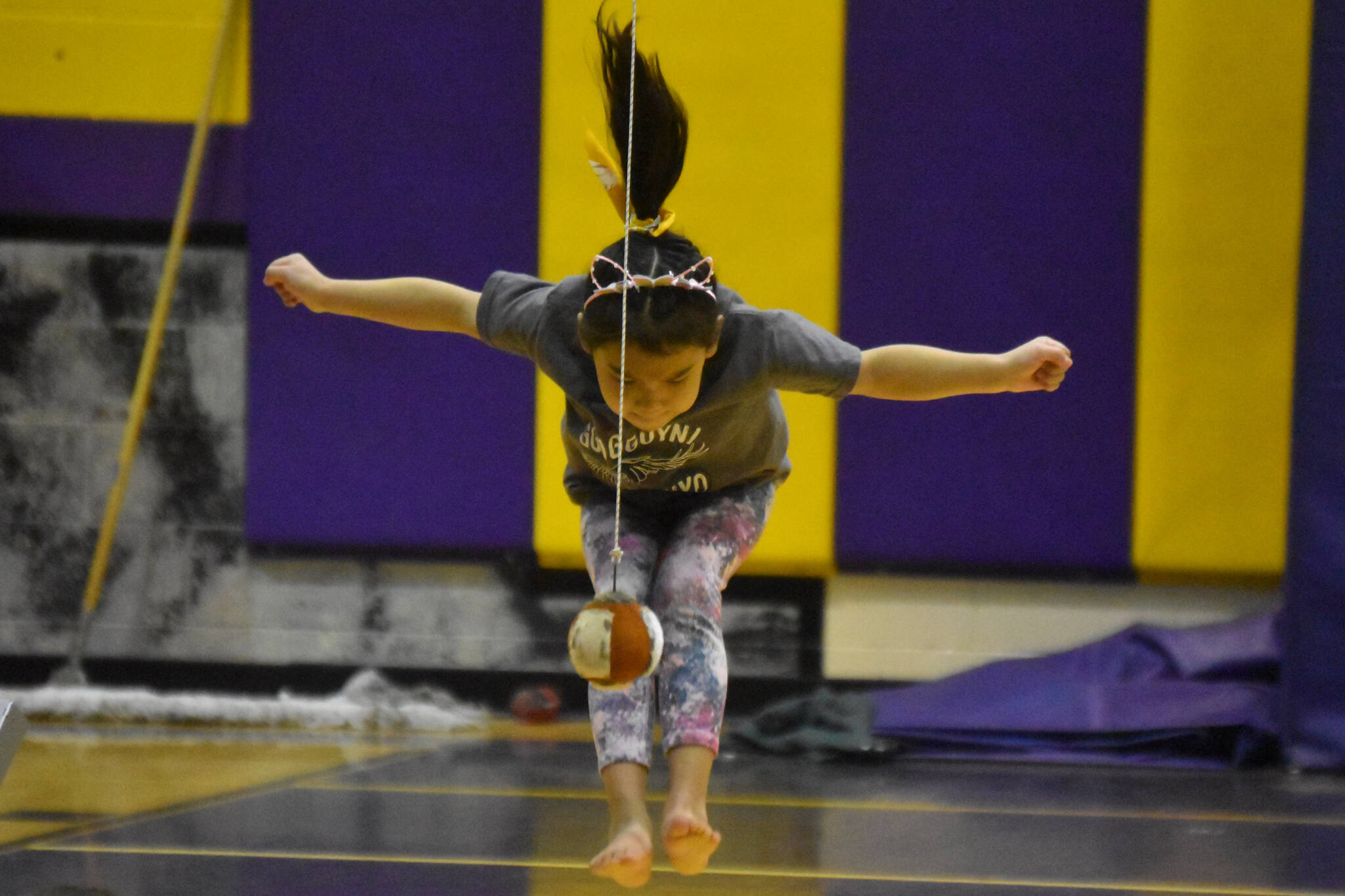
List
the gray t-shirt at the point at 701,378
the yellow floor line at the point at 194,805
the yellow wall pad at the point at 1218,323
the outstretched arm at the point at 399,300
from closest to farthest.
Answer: the gray t-shirt at the point at 701,378 → the outstretched arm at the point at 399,300 → the yellow floor line at the point at 194,805 → the yellow wall pad at the point at 1218,323

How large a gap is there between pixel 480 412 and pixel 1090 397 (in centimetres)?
149

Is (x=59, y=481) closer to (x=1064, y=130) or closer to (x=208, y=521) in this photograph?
(x=208, y=521)

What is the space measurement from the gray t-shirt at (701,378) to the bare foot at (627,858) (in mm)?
459

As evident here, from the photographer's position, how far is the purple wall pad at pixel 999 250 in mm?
3504

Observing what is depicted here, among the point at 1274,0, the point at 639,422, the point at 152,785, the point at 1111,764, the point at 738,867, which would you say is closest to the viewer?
the point at 639,422

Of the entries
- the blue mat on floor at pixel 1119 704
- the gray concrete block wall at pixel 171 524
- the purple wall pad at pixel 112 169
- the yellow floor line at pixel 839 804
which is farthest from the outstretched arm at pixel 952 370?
the purple wall pad at pixel 112 169

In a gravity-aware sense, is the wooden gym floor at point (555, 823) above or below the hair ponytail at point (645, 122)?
below

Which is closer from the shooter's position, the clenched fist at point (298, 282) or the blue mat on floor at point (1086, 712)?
the clenched fist at point (298, 282)

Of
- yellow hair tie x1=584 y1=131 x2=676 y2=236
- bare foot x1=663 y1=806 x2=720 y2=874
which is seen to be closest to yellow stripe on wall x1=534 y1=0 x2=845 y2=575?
yellow hair tie x1=584 y1=131 x2=676 y2=236

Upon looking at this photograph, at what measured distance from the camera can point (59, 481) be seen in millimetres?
3746

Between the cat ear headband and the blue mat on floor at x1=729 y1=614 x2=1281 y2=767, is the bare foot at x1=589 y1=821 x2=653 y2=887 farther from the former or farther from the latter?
the blue mat on floor at x1=729 y1=614 x2=1281 y2=767

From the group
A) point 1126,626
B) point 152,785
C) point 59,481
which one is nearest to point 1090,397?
point 1126,626

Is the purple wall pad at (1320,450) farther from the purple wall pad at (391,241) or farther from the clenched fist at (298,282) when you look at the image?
the clenched fist at (298,282)

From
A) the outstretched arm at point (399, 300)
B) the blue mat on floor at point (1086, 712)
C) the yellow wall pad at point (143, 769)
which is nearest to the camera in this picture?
the outstretched arm at point (399, 300)
